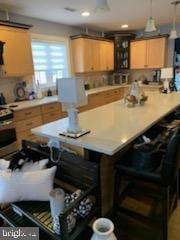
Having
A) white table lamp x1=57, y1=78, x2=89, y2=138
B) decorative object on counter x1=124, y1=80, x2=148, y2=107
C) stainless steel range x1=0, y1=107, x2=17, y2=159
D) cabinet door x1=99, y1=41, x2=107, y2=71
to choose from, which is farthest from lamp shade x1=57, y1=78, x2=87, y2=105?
cabinet door x1=99, y1=41, x2=107, y2=71

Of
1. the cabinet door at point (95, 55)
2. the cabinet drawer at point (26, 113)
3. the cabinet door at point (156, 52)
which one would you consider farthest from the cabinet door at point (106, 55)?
the cabinet drawer at point (26, 113)

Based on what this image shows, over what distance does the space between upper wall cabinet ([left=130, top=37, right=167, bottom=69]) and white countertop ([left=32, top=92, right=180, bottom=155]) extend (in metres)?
3.11

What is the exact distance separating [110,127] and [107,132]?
0.50ft

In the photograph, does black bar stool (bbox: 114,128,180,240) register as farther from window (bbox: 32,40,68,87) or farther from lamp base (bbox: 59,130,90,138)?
window (bbox: 32,40,68,87)

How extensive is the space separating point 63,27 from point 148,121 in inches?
145

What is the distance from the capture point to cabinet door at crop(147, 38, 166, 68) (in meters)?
5.28

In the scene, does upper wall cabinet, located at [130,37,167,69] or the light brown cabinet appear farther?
upper wall cabinet, located at [130,37,167,69]

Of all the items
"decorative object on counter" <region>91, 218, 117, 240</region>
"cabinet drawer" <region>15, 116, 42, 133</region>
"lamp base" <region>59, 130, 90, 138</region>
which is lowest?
"decorative object on counter" <region>91, 218, 117, 240</region>

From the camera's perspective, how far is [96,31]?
18.7ft

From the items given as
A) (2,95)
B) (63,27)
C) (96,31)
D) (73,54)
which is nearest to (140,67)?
(96,31)

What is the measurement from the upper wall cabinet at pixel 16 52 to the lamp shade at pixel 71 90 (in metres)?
2.13

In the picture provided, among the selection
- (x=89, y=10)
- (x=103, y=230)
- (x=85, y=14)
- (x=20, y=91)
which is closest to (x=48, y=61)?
(x=20, y=91)

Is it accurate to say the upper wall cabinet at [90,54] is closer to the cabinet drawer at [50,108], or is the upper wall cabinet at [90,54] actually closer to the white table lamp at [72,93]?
the cabinet drawer at [50,108]

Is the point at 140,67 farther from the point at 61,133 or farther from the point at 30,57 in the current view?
the point at 61,133
